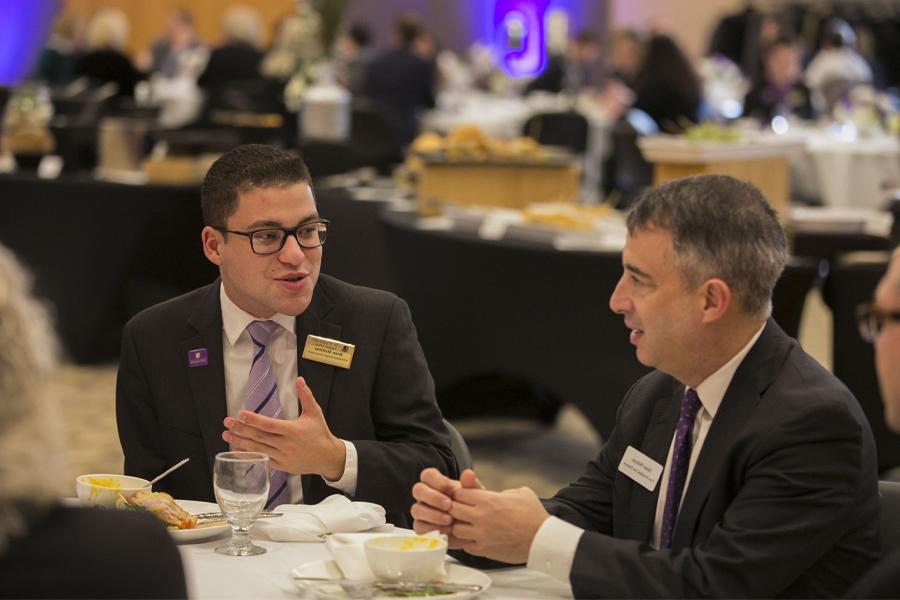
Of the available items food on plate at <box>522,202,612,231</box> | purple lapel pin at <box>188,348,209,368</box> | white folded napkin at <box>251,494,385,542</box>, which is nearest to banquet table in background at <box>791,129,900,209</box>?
Result: food on plate at <box>522,202,612,231</box>

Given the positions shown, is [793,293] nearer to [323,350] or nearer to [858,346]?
[858,346]

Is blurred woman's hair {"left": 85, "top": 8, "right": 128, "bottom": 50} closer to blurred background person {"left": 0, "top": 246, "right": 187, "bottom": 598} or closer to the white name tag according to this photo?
the white name tag

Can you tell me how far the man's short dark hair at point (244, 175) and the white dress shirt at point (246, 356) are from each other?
0.55 ft

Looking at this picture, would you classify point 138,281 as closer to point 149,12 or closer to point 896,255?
point 896,255

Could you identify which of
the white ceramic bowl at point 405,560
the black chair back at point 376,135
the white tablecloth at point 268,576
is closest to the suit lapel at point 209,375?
the white tablecloth at point 268,576

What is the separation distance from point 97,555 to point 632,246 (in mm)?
1026

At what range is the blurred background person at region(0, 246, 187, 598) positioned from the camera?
4.52ft

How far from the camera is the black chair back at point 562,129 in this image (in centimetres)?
1028

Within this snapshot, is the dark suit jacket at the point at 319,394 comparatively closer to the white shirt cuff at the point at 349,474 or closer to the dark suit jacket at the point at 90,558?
the white shirt cuff at the point at 349,474

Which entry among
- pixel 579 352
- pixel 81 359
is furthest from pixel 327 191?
pixel 579 352

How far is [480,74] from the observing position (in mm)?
16750

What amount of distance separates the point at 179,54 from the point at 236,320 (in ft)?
42.5

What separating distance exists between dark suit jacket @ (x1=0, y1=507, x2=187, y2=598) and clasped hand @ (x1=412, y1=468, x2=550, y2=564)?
2.03 ft

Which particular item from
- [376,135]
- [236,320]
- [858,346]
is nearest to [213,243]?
[236,320]
